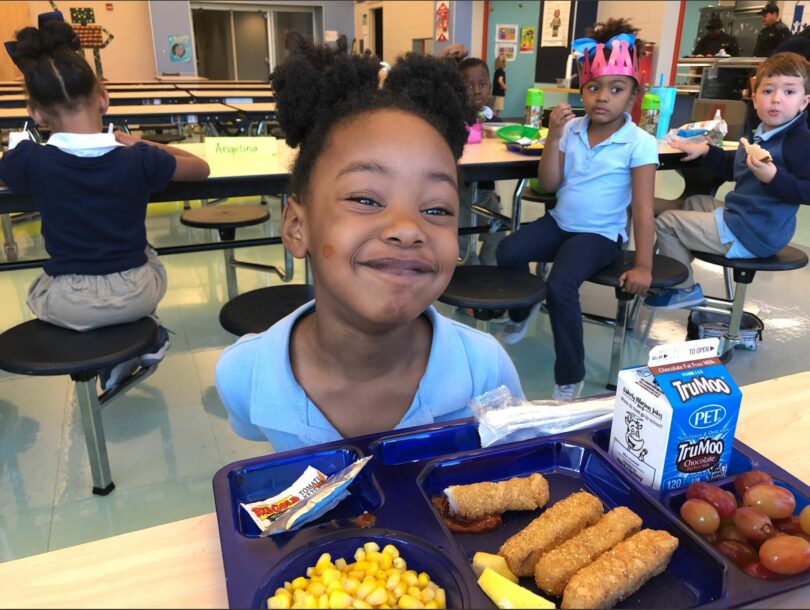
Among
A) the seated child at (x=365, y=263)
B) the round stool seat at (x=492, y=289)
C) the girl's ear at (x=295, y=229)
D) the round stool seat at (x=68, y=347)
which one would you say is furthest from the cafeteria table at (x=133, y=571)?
the round stool seat at (x=492, y=289)

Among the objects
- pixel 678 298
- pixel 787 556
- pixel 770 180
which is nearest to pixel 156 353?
pixel 787 556

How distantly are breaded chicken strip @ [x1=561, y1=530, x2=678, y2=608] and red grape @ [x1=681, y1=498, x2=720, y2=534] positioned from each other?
43 mm

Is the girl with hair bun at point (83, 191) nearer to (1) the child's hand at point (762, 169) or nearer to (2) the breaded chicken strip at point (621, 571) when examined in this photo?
(2) the breaded chicken strip at point (621, 571)

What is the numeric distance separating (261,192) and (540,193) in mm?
1547

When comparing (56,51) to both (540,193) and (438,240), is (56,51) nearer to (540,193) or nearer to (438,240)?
(438,240)

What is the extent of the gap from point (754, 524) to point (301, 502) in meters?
0.45

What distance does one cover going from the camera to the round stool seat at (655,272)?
2107mm

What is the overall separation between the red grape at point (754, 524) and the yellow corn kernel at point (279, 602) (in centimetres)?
45

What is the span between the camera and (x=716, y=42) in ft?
24.6

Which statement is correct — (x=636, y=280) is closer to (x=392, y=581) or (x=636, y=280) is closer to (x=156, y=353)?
(x=156, y=353)

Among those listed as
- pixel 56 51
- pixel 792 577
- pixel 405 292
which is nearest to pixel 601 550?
pixel 792 577

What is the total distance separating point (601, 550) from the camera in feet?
1.97

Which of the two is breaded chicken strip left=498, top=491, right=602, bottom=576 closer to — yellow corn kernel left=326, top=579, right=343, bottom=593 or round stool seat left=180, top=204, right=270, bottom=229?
yellow corn kernel left=326, top=579, right=343, bottom=593

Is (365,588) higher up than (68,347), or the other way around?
(365,588)
